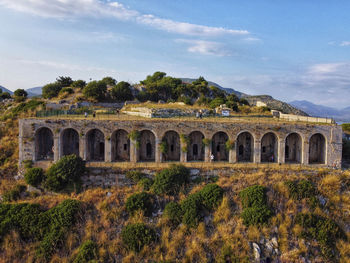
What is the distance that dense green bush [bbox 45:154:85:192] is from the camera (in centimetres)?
2041

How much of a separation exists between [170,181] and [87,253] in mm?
7954

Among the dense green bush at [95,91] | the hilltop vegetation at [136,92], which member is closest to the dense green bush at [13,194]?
the hilltop vegetation at [136,92]

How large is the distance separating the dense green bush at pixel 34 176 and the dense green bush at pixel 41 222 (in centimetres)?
330

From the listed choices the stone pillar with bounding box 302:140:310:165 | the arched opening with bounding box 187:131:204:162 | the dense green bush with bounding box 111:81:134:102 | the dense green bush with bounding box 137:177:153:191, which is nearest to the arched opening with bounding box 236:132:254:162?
the arched opening with bounding box 187:131:204:162

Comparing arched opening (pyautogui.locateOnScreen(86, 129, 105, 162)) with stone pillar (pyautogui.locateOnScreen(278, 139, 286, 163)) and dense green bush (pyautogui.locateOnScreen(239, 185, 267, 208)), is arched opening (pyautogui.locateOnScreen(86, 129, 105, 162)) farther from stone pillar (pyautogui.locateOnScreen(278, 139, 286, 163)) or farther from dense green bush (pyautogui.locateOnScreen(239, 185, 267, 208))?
stone pillar (pyautogui.locateOnScreen(278, 139, 286, 163))

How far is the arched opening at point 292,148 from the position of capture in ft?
84.5

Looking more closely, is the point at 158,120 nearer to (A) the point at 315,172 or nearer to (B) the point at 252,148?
(B) the point at 252,148

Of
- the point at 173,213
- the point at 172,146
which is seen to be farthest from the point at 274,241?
the point at 172,146

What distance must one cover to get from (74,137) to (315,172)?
2442 cm

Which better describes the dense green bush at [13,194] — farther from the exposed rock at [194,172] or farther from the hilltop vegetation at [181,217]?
the exposed rock at [194,172]

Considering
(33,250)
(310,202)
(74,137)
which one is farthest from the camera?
(74,137)

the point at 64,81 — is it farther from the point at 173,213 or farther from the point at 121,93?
the point at 173,213

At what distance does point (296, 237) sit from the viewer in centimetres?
1612

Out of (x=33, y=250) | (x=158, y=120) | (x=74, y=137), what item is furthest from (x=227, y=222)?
(x=74, y=137)
